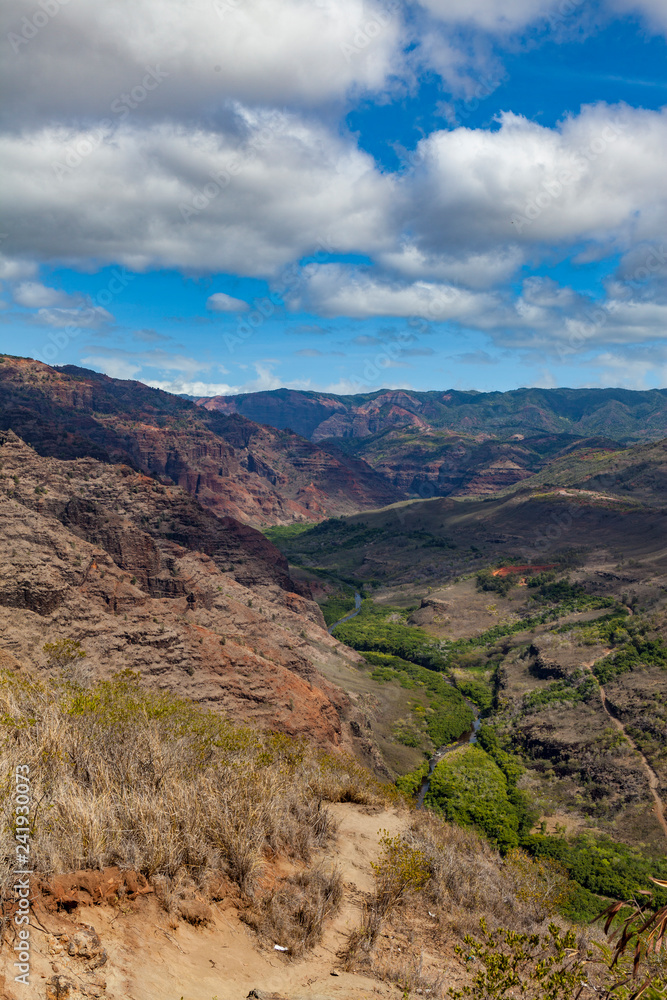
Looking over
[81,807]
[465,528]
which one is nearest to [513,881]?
[81,807]

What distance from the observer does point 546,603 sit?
308 feet

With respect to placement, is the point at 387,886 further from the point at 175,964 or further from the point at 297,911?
the point at 175,964

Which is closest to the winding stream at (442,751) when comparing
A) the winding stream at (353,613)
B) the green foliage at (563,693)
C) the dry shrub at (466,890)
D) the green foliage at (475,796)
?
the green foliage at (475,796)

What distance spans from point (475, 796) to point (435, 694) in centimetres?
2444

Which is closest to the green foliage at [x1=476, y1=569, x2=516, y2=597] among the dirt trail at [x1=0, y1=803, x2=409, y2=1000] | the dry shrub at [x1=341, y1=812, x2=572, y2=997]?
the dry shrub at [x1=341, y1=812, x2=572, y2=997]

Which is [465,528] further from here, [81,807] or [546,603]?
[81,807]

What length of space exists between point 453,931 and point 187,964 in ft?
22.8

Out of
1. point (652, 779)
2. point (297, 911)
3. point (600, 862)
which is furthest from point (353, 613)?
point (297, 911)

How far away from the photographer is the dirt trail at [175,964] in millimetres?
7273

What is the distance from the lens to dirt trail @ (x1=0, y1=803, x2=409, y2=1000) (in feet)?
23.9

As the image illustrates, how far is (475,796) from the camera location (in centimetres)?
4622

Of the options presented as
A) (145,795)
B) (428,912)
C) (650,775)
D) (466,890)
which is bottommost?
(650,775)

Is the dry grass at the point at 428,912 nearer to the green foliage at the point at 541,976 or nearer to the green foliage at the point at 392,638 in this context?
the green foliage at the point at 541,976

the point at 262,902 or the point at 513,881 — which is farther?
the point at 513,881
